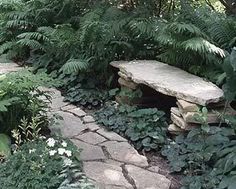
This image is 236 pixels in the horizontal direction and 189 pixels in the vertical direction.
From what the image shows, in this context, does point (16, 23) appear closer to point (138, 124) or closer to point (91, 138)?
point (91, 138)

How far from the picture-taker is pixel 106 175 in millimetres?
3504

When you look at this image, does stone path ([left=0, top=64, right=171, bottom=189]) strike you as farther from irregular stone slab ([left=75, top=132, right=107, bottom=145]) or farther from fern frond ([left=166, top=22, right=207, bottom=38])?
fern frond ([left=166, top=22, right=207, bottom=38])

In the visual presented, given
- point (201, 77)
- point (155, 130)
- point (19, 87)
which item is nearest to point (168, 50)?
point (201, 77)

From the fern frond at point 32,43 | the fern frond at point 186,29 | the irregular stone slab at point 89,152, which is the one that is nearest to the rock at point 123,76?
the fern frond at point 186,29

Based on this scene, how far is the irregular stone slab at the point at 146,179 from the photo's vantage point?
11.2ft

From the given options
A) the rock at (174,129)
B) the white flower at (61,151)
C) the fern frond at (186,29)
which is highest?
the fern frond at (186,29)

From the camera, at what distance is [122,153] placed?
395 cm

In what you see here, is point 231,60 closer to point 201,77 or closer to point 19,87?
point 201,77

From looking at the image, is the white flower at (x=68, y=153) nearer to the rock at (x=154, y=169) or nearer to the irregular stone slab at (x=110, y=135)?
the rock at (x=154, y=169)

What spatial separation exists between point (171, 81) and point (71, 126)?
121cm

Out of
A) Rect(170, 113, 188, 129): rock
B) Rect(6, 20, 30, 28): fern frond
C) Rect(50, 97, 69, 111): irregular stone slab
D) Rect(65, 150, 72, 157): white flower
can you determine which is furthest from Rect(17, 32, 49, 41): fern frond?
Rect(65, 150, 72, 157): white flower

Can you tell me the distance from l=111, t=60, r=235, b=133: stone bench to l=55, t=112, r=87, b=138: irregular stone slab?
0.78 meters

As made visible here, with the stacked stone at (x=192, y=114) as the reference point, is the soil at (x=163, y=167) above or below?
below

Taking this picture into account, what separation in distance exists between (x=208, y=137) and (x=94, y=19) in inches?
112
